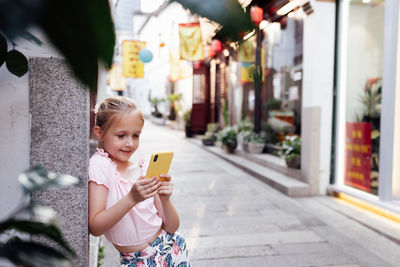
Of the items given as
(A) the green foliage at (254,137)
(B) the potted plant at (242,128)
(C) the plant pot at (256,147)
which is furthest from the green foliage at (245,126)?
(C) the plant pot at (256,147)

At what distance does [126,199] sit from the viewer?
53.0 inches

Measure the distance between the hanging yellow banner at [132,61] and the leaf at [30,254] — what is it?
989 cm

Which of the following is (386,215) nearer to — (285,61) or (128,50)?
(285,61)

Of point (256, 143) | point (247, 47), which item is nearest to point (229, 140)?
point (256, 143)

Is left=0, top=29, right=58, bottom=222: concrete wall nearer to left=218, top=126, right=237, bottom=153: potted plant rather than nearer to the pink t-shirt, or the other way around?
the pink t-shirt

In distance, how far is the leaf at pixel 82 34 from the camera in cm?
25

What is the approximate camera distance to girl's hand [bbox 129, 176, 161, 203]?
1315 millimetres

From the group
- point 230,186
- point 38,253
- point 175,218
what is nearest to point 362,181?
point 230,186

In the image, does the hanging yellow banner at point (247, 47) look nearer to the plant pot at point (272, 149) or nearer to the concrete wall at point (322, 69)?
the concrete wall at point (322, 69)

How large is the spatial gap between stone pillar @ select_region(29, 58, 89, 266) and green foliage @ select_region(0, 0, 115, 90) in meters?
1.18

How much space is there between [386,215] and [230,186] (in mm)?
2363

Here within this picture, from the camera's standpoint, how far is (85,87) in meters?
0.27

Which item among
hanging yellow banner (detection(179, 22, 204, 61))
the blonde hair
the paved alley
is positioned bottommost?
the paved alley

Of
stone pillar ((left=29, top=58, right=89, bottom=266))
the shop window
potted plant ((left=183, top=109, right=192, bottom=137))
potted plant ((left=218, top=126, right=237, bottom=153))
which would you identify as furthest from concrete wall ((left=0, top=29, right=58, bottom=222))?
potted plant ((left=183, top=109, right=192, bottom=137))
